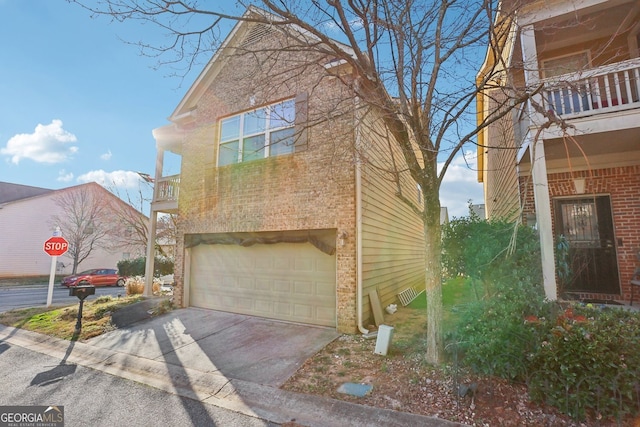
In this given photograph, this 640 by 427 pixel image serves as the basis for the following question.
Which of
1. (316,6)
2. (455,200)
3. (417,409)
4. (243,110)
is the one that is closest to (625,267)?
(455,200)

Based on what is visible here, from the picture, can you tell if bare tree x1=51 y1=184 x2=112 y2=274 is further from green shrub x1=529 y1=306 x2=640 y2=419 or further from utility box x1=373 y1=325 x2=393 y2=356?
green shrub x1=529 y1=306 x2=640 y2=419

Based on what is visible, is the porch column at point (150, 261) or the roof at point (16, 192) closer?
the porch column at point (150, 261)

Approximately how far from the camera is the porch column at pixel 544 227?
16.5 feet

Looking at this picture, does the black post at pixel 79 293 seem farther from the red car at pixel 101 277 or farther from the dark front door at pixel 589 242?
the red car at pixel 101 277

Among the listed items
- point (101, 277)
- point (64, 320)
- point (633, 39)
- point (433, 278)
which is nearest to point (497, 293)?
point (433, 278)

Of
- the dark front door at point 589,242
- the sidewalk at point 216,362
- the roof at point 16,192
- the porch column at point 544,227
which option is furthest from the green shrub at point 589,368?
the roof at point 16,192

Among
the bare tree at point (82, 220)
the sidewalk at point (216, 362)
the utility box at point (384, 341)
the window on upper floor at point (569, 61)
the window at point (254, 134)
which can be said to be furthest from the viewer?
the bare tree at point (82, 220)

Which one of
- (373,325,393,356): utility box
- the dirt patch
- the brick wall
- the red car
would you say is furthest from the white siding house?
the brick wall

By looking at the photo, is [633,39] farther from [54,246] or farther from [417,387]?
[54,246]

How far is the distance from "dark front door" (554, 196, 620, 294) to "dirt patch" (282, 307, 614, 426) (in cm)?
433

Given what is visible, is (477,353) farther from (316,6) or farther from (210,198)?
(210,198)

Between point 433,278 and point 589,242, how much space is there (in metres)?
4.80

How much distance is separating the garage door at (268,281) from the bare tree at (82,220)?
22005 millimetres

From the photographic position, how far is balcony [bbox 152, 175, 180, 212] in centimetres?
1153
